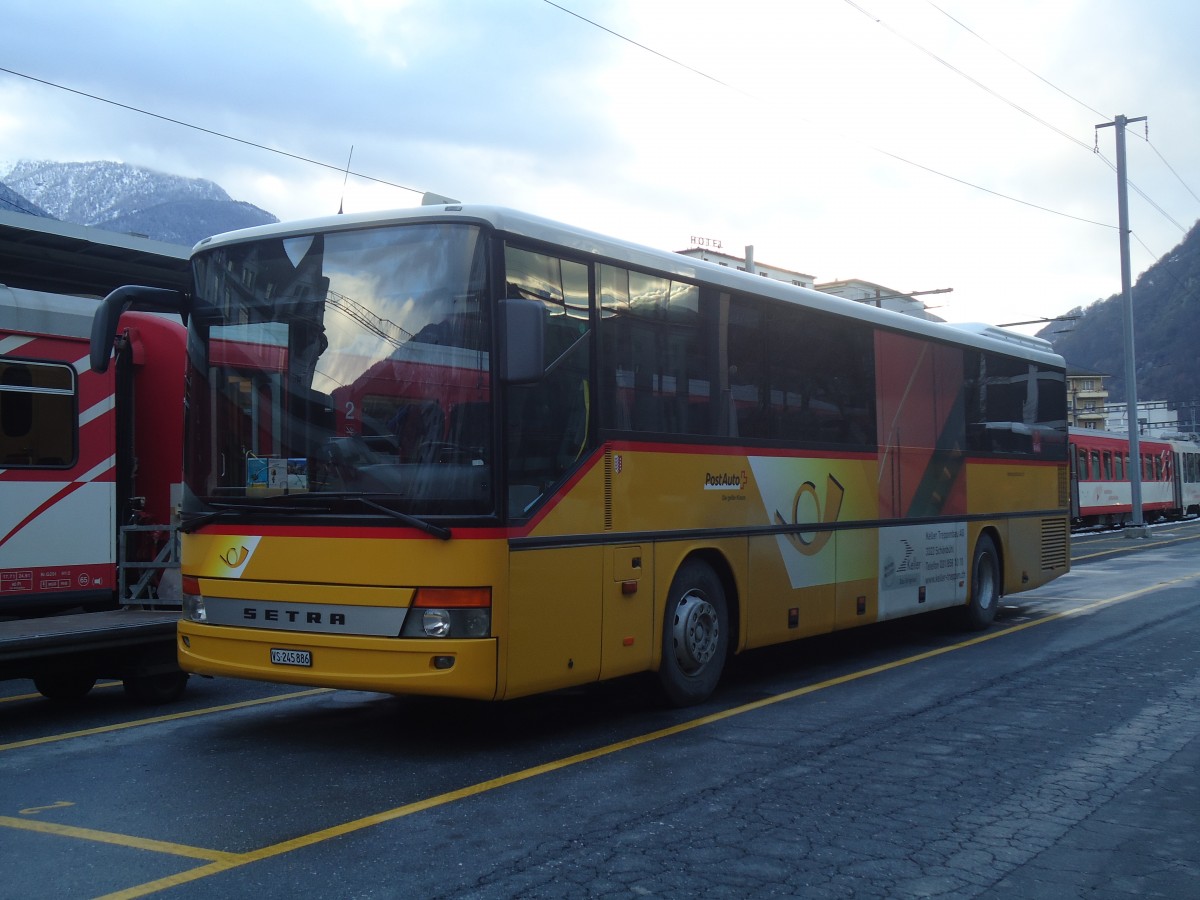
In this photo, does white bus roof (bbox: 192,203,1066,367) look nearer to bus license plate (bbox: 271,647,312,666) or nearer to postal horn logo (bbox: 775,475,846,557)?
postal horn logo (bbox: 775,475,846,557)

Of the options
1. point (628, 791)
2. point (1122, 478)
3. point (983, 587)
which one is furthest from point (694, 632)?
point (1122, 478)

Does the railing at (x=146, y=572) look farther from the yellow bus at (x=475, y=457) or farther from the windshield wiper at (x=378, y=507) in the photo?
the windshield wiper at (x=378, y=507)

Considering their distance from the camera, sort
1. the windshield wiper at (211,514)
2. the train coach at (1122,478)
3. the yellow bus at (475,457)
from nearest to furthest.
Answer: the yellow bus at (475,457) → the windshield wiper at (211,514) → the train coach at (1122,478)

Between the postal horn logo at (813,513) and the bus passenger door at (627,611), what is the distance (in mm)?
2010

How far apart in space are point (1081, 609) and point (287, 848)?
12715 mm

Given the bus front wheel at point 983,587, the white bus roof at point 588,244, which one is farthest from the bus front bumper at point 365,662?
the bus front wheel at point 983,587

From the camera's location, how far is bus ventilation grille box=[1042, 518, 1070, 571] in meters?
15.5

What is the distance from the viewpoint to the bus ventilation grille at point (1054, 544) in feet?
50.8

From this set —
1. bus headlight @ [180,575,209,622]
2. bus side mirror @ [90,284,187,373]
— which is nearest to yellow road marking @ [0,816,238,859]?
bus headlight @ [180,575,209,622]

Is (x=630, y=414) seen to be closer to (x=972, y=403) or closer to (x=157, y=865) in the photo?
(x=157, y=865)

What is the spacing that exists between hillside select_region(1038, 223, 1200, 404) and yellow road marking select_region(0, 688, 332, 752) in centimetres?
10826

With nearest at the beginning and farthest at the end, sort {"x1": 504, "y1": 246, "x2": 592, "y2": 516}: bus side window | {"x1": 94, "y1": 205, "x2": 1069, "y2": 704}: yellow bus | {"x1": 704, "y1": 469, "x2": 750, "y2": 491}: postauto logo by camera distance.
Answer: {"x1": 94, "y1": 205, "x2": 1069, "y2": 704}: yellow bus
{"x1": 504, "y1": 246, "x2": 592, "y2": 516}: bus side window
{"x1": 704, "y1": 469, "x2": 750, "y2": 491}: postauto logo

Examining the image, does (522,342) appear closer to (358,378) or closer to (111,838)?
(358,378)

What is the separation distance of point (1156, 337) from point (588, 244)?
12577cm
